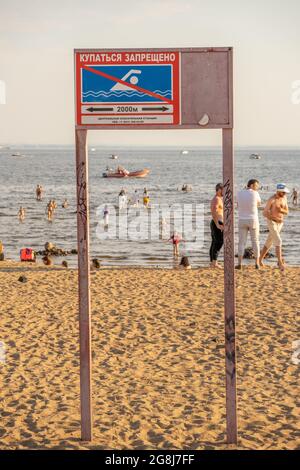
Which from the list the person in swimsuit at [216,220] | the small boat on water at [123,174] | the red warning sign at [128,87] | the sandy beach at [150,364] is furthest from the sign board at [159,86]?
the small boat on water at [123,174]

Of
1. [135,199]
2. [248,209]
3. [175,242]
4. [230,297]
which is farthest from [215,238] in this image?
[135,199]

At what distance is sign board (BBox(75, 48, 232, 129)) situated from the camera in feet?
19.9

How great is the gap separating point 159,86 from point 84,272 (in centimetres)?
147

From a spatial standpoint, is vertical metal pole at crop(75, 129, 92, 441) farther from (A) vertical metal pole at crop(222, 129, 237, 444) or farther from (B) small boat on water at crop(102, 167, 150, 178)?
(B) small boat on water at crop(102, 167, 150, 178)

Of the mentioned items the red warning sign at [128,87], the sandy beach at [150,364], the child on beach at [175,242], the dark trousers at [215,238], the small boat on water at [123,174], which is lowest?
the sandy beach at [150,364]

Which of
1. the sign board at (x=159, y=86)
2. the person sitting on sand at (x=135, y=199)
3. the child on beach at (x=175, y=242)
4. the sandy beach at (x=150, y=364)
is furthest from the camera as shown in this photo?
the person sitting on sand at (x=135, y=199)

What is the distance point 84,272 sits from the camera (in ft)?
21.0

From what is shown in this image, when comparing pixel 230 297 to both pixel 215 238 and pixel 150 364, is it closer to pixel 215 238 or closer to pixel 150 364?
pixel 150 364

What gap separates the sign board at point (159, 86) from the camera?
607cm

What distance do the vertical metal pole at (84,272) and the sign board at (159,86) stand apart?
1.05 feet

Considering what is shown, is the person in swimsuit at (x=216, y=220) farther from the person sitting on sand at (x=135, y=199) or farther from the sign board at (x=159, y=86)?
the person sitting on sand at (x=135, y=199)

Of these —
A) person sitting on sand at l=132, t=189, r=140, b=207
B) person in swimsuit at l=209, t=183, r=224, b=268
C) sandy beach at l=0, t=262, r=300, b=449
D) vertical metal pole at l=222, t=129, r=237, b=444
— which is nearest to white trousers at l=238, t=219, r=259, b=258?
person in swimsuit at l=209, t=183, r=224, b=268

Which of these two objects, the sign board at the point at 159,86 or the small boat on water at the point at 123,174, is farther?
the small boat on water at the point at 123,174

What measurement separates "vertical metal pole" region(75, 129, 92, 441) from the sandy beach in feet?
1.17
